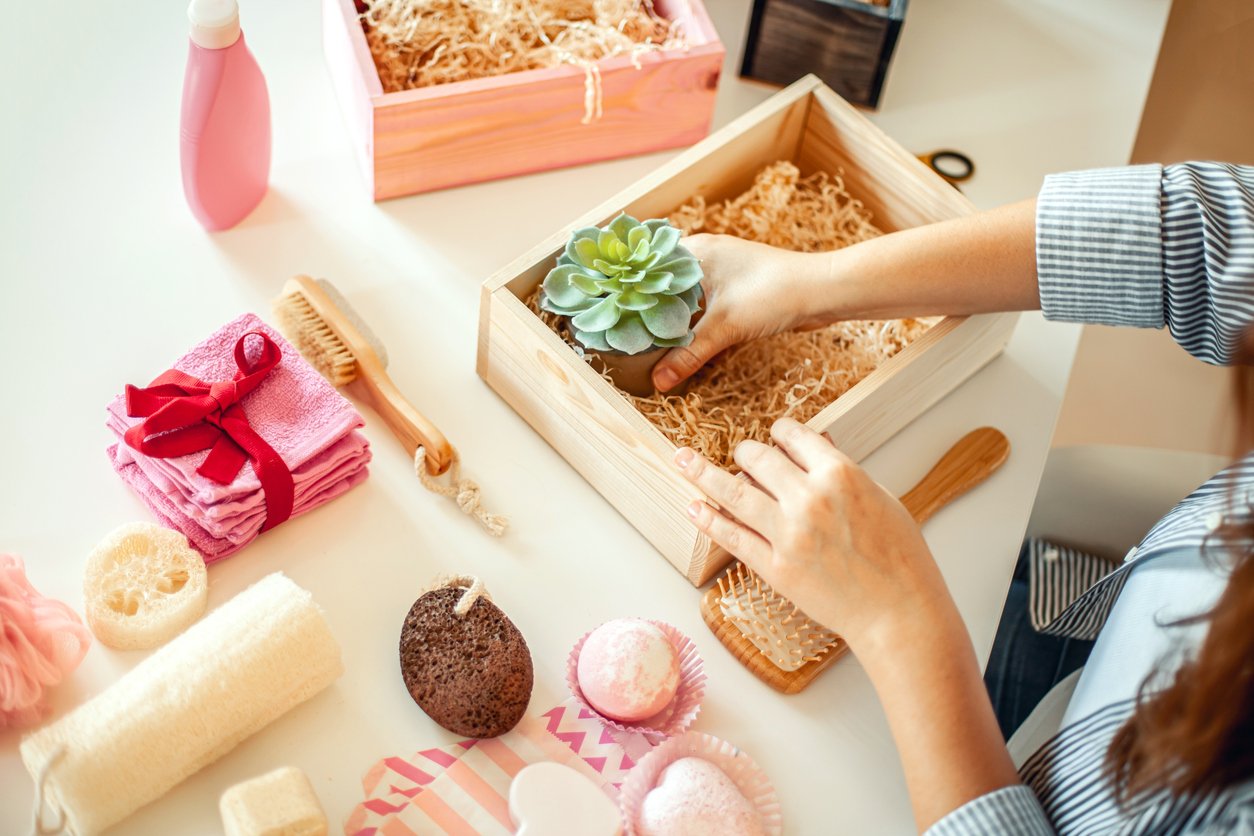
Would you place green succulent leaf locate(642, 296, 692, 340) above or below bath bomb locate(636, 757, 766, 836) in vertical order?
above

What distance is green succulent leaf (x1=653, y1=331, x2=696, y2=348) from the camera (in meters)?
0.93

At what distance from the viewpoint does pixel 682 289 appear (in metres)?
0.93

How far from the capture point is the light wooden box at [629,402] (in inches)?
35.7

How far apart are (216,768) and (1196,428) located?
1.00 meters

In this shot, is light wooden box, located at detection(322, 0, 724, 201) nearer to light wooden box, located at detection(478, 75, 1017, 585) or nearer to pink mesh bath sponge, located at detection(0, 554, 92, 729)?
light wooden box, located at detection(478, 75, 1017, 585)

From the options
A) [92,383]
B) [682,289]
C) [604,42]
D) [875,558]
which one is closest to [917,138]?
[604,42]

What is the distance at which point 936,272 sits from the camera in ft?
3.18

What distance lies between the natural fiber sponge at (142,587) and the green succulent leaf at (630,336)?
356 mm

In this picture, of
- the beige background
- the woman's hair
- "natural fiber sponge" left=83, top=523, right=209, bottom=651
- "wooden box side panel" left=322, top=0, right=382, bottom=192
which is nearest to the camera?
the woman's hair

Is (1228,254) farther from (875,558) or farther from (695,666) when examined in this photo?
(695,666)

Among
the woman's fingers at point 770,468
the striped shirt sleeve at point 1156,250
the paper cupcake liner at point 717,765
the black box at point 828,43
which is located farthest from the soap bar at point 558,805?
the black box at point 828,43

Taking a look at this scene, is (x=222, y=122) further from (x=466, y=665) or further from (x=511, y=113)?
(x=466, y=665)

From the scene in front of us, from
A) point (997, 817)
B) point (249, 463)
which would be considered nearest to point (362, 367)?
point (249, 463)

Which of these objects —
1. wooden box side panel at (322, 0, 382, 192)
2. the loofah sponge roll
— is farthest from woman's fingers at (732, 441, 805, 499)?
wooden box side panel at (322, 0, 382, 192)
